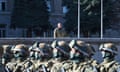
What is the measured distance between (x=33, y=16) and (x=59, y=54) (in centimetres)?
3319

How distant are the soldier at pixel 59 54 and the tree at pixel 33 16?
32.9m

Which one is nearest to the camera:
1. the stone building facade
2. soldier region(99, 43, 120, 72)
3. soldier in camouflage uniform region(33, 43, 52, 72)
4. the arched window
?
soldier region(99, 43, 120, 72)

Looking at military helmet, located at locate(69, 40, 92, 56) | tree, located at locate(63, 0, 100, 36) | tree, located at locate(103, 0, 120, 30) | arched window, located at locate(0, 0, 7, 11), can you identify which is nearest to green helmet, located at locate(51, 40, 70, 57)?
military helmet, located at locate(69, 40, 92, 56)

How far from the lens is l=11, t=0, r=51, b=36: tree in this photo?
142 ft

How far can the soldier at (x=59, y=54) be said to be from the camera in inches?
392

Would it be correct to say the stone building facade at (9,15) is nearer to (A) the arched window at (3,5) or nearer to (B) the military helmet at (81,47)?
(A) the arched window at (3,5)

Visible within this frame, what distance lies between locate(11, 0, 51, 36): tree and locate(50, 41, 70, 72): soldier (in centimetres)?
3291

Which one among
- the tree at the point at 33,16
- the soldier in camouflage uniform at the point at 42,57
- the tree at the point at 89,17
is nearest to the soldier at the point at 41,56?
the soldier in camouflage uniform at the point at 42,57

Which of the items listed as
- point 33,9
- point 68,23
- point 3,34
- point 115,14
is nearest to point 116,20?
point 115,14

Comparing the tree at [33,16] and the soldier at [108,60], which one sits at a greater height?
the tree at [33,16]

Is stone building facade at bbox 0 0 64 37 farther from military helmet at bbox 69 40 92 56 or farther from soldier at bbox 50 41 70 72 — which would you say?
military helmet at bbox 69 40 92 56

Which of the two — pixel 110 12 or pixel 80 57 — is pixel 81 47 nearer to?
pixel 80 57

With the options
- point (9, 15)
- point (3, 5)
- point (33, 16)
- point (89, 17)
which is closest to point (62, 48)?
point (89, 17)

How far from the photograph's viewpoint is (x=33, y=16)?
43188mm
